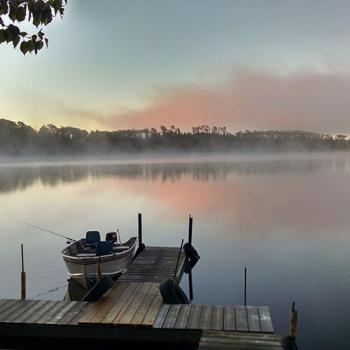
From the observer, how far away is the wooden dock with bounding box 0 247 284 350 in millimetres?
8844

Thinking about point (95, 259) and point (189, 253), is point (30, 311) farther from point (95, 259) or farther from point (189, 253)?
point (189, 253)

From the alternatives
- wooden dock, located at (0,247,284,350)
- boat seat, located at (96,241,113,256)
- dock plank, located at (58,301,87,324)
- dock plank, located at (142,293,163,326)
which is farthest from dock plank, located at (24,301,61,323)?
boat seat, located at (96,241,113,256)

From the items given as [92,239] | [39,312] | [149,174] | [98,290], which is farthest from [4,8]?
[149,174]

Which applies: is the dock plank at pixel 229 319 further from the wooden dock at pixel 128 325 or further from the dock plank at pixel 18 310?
the dock plank at pixel 18 310

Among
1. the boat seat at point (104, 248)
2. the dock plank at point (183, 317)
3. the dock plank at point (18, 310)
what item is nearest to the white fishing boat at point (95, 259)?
the boat seat at point (104, 248)

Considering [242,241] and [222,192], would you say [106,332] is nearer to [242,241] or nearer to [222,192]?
[242,241]

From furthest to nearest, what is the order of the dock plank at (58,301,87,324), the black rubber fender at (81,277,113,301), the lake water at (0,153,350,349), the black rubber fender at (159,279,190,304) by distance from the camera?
the lake water at (0,153,350,349) → the black rubber fender at (81,277,113,301) → the black rubber fender at (159,279,190,304) → the dock plank at (58,301,87,324)

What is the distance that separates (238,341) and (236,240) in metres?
20.6

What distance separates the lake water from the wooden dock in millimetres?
3880

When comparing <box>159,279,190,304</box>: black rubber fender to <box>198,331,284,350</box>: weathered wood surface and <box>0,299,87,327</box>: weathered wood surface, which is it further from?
<box>198,331,284,350</box>: weathered wood surface

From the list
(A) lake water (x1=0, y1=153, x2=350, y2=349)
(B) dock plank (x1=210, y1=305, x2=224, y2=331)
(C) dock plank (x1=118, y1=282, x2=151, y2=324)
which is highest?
(B) dock plank (x1=210, y1=305, x2=224, y2=331)

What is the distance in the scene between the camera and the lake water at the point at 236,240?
1577 centimetres

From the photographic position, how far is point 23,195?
2375 inches

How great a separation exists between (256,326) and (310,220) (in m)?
27.4
